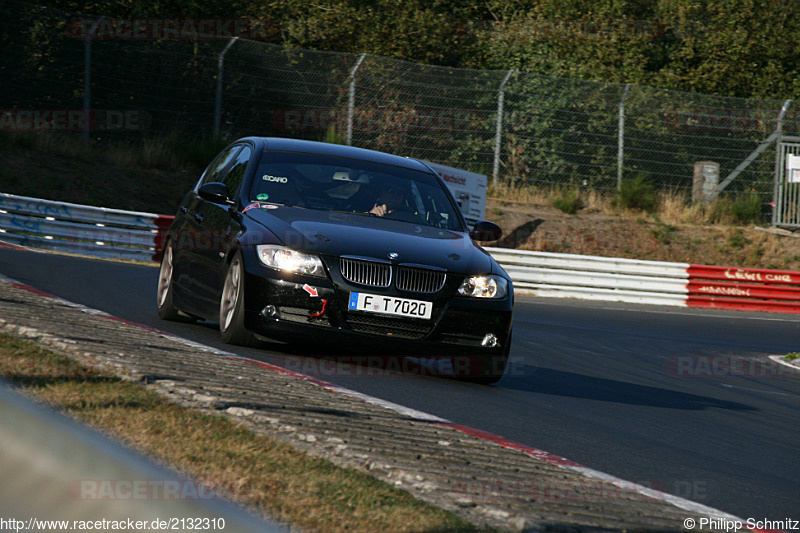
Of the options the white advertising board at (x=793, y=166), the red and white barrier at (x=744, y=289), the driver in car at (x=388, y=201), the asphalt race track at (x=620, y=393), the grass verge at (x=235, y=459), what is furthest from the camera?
the white advertising board at (x=793, y=166)

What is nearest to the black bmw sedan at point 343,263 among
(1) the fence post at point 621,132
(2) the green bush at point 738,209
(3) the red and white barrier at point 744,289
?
(3) the red and white barrier at point 744,289

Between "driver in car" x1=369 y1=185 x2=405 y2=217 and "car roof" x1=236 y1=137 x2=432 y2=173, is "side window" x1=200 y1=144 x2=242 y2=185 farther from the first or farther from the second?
"driver in car" x1=369 y1=185 x2=405 y2=217

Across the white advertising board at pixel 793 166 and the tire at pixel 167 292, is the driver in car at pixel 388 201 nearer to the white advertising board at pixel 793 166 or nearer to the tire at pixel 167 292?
the tire at pixel 167 292

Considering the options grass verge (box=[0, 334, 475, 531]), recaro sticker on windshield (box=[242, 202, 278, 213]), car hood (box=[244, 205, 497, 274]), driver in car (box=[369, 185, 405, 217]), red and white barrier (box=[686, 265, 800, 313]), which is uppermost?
driver in car (box=[369, 185, 405, 217])

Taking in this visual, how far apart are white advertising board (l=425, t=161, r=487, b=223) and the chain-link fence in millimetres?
1399

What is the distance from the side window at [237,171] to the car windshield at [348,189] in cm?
20

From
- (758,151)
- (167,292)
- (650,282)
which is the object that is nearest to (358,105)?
(650,282)

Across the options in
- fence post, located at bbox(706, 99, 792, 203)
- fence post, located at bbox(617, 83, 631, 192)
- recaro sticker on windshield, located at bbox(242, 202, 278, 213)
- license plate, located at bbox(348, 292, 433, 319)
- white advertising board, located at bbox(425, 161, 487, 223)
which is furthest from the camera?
fence post, located at bbox(706, 99, 792, 203)

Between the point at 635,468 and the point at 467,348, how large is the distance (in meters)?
2.37

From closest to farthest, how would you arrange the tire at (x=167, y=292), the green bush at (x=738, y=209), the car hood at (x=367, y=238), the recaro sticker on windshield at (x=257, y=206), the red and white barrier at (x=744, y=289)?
the car hood at (x=367, y=238) → the recaro sticker on windshield at (x=257, y=206) → the tire at (x=167, y=292) → the red and white barrier at (x=744, y=289) → the green bush at (x=738, y=209)

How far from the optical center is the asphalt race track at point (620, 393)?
5.39 m

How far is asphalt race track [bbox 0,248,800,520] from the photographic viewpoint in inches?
212

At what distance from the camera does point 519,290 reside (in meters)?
20.7

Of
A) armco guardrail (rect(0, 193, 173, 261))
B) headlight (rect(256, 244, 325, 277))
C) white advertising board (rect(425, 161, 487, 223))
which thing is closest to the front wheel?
headlight (rect(256, 244, 325, 277))
